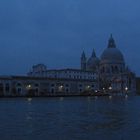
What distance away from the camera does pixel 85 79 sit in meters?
163

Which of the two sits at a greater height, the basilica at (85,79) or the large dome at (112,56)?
the large dome at (112,56)

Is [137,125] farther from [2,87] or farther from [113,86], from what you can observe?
[113,86]

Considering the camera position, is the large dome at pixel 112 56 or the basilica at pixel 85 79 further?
the large dome at pixel 112 56

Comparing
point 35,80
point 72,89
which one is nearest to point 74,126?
point 35,80

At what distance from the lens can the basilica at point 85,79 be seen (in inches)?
5374

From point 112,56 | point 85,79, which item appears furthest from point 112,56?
point 85,79

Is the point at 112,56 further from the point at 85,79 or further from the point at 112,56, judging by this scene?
the point at 85,79

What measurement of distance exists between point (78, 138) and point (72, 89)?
13754 cm

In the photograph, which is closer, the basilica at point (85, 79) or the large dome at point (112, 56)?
the basilica at point (85, 79)

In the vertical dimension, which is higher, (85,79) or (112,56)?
(112,56)

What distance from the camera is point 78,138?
59.6 feet

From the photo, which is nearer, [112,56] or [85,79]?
[85,79]

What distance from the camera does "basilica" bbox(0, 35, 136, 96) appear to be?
136500 mm

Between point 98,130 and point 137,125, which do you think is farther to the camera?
point 137,125
